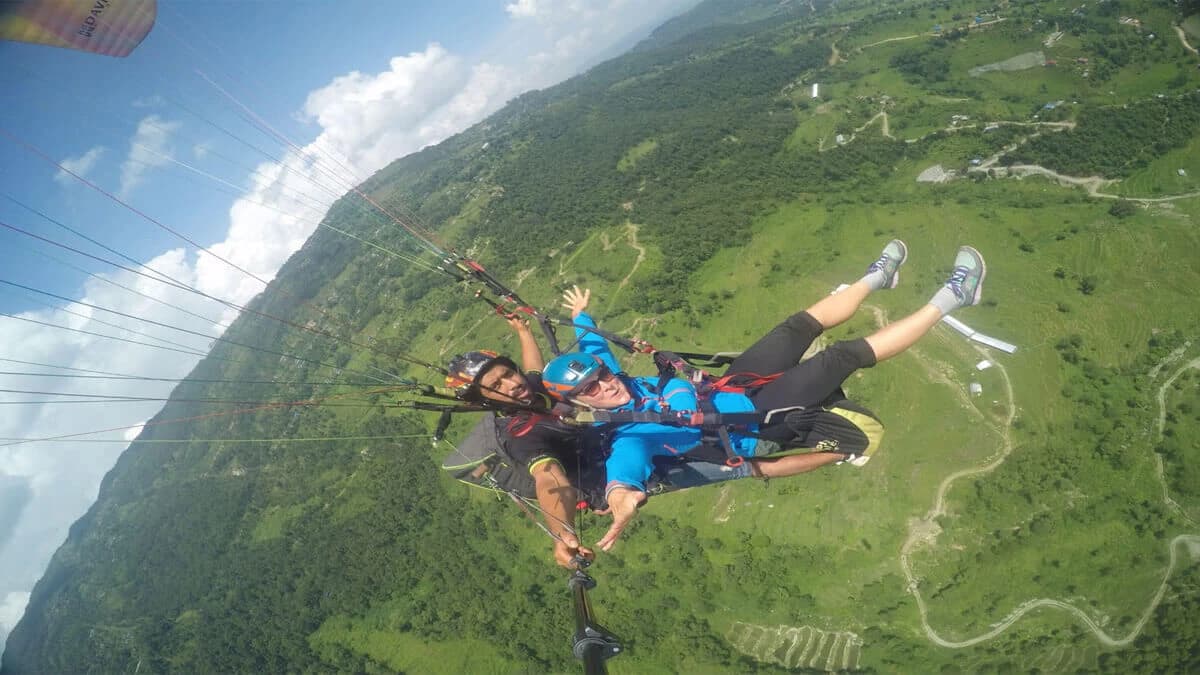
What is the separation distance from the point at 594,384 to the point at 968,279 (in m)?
4.81

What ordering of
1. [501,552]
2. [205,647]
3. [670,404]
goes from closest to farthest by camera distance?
[670,404] → [501,552] → [205,647]

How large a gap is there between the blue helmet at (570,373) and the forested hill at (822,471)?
5.43 feet

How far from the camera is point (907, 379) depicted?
27.5m

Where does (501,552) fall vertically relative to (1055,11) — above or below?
below

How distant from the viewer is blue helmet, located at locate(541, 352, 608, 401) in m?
4.74

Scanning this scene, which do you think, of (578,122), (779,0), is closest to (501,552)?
(578,122)

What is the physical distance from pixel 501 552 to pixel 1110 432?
32638 millimetres

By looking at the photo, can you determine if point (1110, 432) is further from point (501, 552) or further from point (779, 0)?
point (779, 0)

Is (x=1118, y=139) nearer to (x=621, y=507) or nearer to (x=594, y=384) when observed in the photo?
(x=594, y=384)

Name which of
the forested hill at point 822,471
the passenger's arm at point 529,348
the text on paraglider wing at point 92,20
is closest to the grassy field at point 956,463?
the forested hill at point 822,471

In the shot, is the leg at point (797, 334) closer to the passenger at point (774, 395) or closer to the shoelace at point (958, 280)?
the passenger at point (774, 395)

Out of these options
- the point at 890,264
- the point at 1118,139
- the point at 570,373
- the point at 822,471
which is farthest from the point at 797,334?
the point at 1118,139

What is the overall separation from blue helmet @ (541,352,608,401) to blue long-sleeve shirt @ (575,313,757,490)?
0.46m

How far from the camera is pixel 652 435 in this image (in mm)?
4891
